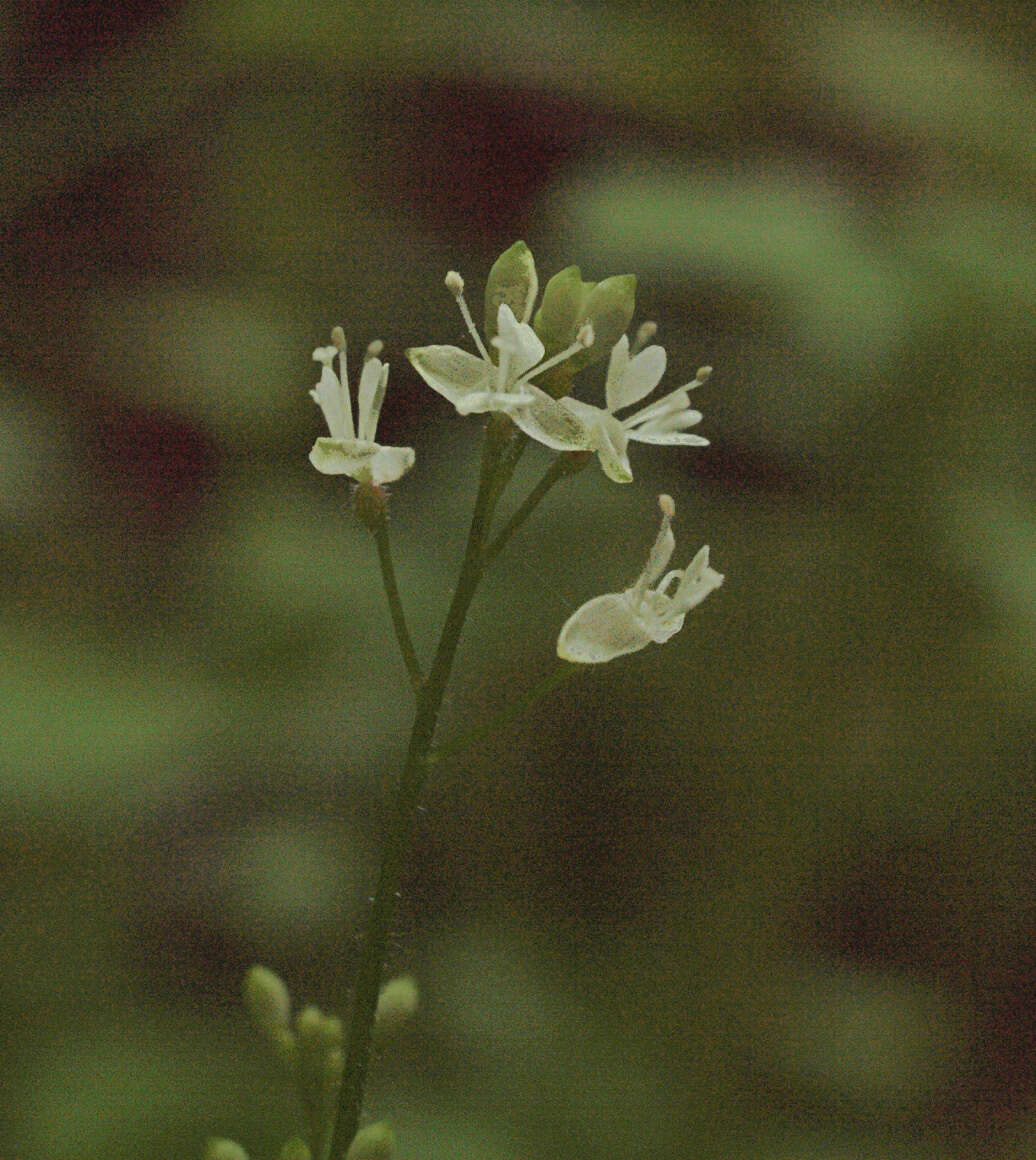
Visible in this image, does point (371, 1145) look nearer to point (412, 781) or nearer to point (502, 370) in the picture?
point (412, 781)

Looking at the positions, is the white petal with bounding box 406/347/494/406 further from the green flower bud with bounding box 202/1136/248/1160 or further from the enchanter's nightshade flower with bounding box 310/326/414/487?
the green flower bud with bounding box 202/1136/248/1160

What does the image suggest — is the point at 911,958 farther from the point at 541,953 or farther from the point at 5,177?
the point at 5,177

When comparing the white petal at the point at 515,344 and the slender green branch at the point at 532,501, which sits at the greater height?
the white petal at the point at 515,344

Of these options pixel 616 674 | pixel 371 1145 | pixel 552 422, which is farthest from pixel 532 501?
pixel 616 674

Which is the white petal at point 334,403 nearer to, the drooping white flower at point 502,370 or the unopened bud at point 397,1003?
the drooping white flower at point 502,370

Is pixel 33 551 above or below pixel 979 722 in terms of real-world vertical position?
below

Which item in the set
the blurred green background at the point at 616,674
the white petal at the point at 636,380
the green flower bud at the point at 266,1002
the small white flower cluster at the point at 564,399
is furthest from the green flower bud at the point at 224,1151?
the blurred green background at the point at 616,674

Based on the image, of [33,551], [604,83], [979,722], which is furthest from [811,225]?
[33,551]
